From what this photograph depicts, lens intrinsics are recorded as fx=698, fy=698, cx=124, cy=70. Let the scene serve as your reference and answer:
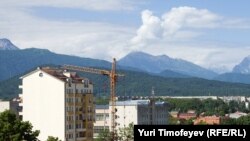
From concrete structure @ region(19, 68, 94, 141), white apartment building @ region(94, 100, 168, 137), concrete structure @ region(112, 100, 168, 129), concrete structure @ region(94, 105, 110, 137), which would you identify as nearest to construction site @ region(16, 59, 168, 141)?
concrete structure @ region(19, 68, 94, 141)

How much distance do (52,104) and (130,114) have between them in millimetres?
37064

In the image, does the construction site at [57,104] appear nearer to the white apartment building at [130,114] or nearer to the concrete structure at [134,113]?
the white apartment building at [130,114]

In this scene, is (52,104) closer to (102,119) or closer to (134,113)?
(102,119)

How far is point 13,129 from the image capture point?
3531 cm

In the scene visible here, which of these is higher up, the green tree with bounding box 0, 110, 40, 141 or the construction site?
the construction site

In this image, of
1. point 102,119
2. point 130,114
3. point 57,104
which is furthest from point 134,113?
point 57,104

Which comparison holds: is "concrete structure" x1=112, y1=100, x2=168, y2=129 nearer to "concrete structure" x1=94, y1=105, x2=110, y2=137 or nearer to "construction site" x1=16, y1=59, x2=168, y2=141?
"concrete structure" x1=94, y1=105, x2=110, y2=137

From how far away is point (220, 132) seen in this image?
37.2 ft

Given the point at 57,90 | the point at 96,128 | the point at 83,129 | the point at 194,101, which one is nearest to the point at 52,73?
the point at 57,90

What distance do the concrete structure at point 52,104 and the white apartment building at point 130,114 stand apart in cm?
2897

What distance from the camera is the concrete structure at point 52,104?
2074 inches

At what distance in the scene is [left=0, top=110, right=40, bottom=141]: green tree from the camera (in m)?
35.0

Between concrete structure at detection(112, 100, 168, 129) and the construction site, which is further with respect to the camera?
concrete structure at detection(112, 100, 168, 129)

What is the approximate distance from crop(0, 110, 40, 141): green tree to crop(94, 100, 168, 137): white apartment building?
47111 mm
